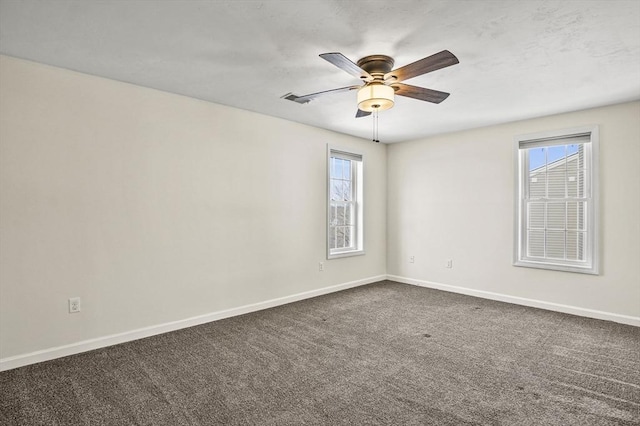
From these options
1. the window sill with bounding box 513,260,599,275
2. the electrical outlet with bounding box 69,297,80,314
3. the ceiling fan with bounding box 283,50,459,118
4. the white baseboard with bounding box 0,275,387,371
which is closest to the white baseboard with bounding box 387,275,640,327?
the window sill with bounding box 513,260,599,275

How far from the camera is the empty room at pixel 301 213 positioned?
2191 millimetres

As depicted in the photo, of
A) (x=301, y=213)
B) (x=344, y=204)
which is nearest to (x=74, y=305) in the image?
(x=301, y=213)

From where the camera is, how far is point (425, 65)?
2.30 m

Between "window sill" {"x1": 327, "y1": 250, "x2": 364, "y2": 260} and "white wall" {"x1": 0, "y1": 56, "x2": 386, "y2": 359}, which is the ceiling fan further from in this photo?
"window sill" {"x1": 327, "y1": 250, "x2": 364, "y2": 260}

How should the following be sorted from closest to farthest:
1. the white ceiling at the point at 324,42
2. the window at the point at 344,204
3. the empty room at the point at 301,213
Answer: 1. the white ceiling at the point at 324,42
2. the empty room at the point at 301,213
3. the window at the point at 344,204

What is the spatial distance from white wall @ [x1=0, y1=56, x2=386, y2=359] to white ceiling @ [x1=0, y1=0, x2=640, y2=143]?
0.35m

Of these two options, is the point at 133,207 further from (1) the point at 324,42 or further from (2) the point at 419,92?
(2) the point at 419,92

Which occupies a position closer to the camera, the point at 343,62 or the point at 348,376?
the point at 343,62

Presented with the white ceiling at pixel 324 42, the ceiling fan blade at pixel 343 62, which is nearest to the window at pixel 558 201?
the white ceiling at pixel 324 42

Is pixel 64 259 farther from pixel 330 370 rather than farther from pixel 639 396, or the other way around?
pixel 639 396

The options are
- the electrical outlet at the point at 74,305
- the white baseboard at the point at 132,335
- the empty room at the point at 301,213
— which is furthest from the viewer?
the electrical outlet at the point at 74,305

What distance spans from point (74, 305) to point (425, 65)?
3410mm

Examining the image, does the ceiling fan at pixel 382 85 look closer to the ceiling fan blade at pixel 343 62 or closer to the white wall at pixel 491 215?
the ceiling fan blade at pixel 343 62

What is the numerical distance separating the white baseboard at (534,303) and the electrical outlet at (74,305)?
4565 mm
